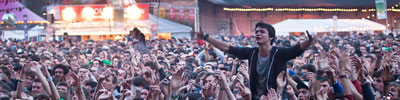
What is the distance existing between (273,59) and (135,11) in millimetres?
27193

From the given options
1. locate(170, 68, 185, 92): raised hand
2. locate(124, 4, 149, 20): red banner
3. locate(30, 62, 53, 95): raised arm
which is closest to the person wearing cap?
locate(170, 68, 185, 92): raised hand

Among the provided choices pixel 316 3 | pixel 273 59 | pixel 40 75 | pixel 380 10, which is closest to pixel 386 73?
pixel 273 59

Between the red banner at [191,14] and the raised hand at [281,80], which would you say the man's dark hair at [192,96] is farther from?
the red banner at [191,14]

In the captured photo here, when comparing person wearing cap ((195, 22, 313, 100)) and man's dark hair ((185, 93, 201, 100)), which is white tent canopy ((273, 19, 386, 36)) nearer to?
man's dark hair ((185, 93, 201, 100))

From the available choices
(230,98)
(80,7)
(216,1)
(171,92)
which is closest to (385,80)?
(230,98)

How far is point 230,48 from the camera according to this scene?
571 cm

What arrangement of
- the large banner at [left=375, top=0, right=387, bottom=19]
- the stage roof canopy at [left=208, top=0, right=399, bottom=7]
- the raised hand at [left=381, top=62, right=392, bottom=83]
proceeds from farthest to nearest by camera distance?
the stage roof canopy at [left=208, top=0, right=399, bottom=7]
the large banner at [left=375, top=0, right=387, bottom=19]
the raised hand at [left=381, top=62, right=392, bottom=83]

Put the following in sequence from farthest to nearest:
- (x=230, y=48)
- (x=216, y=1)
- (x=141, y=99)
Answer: (x=216, y=1)
(x=141, y=99)
(x=230, y=48)

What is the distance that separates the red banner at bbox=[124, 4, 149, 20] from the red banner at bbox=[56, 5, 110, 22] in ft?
6.37

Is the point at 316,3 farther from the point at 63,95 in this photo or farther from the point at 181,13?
the point at 63,95

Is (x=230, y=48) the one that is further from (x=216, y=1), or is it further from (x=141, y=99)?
(x=216, y=1)

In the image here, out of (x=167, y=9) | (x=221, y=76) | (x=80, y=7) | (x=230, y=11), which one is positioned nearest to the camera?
(x=221, y=76)

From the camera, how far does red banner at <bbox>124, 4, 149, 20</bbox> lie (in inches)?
1266

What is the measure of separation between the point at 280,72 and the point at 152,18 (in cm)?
3090
